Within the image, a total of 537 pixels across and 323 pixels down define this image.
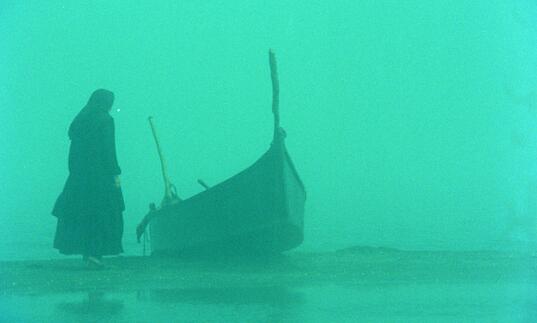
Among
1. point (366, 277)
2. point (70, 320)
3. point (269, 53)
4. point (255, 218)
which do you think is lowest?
point (70, 320)

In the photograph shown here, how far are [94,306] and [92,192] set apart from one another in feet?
11.0

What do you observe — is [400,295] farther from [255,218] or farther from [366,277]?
[255,218]

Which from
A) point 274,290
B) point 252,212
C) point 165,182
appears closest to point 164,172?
point 165,182

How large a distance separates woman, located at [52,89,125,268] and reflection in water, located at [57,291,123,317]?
102 inches

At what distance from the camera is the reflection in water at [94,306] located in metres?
5.34

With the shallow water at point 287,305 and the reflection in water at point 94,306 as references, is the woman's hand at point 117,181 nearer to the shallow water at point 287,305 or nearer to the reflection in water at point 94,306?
the shallow water at point 287,305

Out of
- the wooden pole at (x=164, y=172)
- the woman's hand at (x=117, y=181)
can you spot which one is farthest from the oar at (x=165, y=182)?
the woman's hand at (x=117, y=181)

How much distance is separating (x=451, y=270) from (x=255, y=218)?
2.60m

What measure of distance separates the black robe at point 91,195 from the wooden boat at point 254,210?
1.65m

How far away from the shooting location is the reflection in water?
5.34m

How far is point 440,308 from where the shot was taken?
18.6 feet

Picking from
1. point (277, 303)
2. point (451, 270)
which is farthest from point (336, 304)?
point (451, 270)

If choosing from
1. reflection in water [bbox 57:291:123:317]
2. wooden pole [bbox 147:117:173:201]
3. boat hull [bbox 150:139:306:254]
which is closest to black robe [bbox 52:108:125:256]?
boat hull [bbox 150:139:306:254]

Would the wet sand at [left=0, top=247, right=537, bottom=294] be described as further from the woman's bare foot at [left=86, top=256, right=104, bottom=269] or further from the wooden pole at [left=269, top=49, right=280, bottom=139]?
the wooden pole at [left=269, top=49, right=280, bottom=139]
